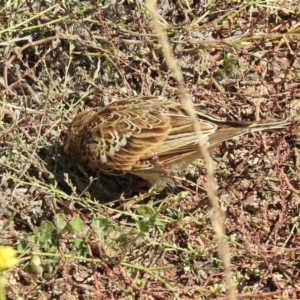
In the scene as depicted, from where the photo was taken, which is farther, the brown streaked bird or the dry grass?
the brown streaked bird

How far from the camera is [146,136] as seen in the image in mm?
5270

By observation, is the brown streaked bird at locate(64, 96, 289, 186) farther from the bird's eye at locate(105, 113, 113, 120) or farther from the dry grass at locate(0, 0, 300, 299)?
the dry grass at locate(0, 0, 300, 299)

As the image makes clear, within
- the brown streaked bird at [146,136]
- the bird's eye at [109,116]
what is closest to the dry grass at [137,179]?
the brown streaked bird at [146,136]

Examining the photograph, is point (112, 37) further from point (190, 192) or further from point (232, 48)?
point (190, 192)

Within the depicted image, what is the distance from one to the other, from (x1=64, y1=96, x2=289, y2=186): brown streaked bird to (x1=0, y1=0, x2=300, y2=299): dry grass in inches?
9.6

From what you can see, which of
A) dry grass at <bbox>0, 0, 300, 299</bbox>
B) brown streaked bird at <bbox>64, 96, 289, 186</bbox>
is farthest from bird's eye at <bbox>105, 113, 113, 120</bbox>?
dry grass at <bbox>0, 0, 300, 299</bbox>

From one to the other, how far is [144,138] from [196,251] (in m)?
0.84

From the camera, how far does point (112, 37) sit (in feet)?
20.8

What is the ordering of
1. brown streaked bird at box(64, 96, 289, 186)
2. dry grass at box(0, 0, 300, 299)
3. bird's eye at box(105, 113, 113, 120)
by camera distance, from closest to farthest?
1. dry grass at box(0, 0, 300, 299)
2. brown streaked bird at box(64, 96, 289, 186)
3. bird's eye at box(105, 113, 113, 120)

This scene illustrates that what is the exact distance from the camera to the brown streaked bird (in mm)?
5199

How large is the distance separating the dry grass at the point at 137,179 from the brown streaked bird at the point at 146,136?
24cm

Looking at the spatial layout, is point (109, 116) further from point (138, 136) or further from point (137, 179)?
point (137, 179)

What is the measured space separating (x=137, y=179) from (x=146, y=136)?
0.69 m

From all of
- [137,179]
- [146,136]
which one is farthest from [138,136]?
[137,179]
